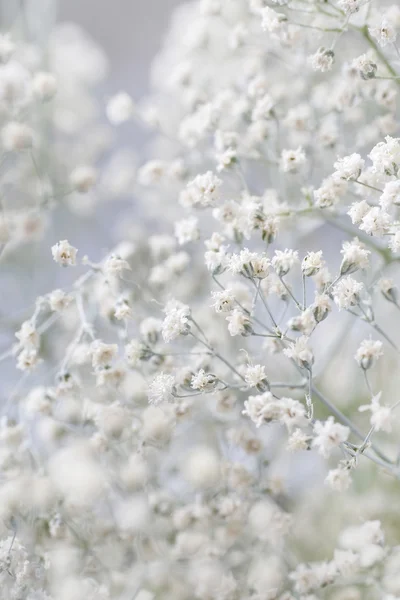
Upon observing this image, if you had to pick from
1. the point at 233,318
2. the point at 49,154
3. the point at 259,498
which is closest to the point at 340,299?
the point at 233,318

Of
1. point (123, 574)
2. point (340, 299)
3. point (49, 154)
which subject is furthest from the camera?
point (49, 154)

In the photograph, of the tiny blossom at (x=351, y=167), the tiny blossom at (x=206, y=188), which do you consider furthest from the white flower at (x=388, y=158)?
the tiny blossom at (x=206, y=188)

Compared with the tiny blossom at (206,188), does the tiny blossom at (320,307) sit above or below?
below

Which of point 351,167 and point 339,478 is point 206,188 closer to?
point 351,167

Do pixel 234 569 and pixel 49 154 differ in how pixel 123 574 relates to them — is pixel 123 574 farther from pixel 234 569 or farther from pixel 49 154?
pixel 49 154

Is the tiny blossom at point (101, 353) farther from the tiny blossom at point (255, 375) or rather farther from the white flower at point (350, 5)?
the white flower at point (350, 5)
